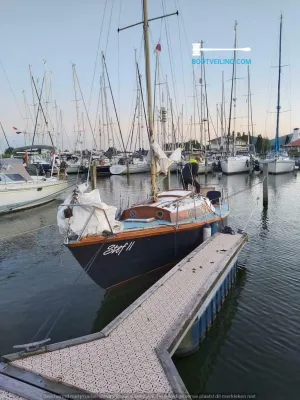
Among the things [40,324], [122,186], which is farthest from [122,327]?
[122,186]

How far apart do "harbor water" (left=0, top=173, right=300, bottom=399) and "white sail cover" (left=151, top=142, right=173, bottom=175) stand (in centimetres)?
421

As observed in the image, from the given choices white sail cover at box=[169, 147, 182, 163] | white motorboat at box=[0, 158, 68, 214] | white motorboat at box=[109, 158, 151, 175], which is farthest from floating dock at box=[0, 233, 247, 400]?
white motorboat at box=[109, 158, 151, 175]

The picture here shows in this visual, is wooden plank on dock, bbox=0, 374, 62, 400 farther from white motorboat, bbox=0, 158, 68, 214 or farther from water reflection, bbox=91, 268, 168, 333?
white motorboat, bbox=0, 158, 68, 214

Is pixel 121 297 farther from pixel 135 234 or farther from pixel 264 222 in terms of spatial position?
pixel 264 222

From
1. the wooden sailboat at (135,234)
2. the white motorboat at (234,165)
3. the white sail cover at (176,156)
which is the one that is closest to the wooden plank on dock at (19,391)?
the wooden sailboat at (135,234)

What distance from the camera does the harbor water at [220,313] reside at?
6.35 meters

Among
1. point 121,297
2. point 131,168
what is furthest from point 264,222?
point 131,168

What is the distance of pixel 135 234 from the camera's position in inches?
371

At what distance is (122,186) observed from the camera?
38.9 metres

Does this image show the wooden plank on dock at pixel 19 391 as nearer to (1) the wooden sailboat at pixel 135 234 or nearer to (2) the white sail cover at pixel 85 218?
(1) the wooden sailboat at pixel 135 234

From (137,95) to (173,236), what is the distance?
96.3ft

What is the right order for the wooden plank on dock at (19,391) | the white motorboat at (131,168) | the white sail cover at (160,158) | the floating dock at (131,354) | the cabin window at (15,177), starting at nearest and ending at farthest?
the wooden plank on dock at (19,391) < the floating dock at (131,354) < the white sail cover at (160,158) < the cabin window at (15,177) < the white motorboat at (131,168)

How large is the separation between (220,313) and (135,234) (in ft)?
9.60

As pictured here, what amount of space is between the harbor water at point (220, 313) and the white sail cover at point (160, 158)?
421 centimetres
